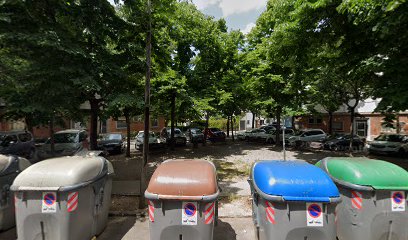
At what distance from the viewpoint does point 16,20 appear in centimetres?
584

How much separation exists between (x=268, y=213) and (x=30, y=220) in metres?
3.82

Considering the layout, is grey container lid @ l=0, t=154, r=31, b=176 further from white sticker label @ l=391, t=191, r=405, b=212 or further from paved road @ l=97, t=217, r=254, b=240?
white sticker label @ l=391, t=191, r=405, b=212

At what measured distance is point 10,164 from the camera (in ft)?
16.4

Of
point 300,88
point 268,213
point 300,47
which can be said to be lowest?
point 268,213

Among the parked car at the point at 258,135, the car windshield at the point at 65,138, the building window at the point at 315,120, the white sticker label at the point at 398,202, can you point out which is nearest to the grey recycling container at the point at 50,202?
the white sticker label at the point at 398,202

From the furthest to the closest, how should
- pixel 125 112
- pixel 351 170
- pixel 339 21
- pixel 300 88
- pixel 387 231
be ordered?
pixel 300 88 → pixel 125 112 → pixel 339 21 → pixel 351 170 → pixel 387 231

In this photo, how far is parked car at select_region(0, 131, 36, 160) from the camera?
1185cm

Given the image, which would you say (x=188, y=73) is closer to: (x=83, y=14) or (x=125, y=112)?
(x=125, y=112)

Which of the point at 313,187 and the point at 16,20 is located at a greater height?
the point at 16,20

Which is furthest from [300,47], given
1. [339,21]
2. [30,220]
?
[30,220]

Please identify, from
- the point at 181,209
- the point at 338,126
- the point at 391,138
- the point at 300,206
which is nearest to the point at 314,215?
the point at 300,206

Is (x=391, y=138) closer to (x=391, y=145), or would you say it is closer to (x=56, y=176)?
(x=391, y=145)

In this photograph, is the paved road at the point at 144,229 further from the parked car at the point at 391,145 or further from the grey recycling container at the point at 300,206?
the parked car at the point at 391,145

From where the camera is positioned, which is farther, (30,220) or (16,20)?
(16,20)
